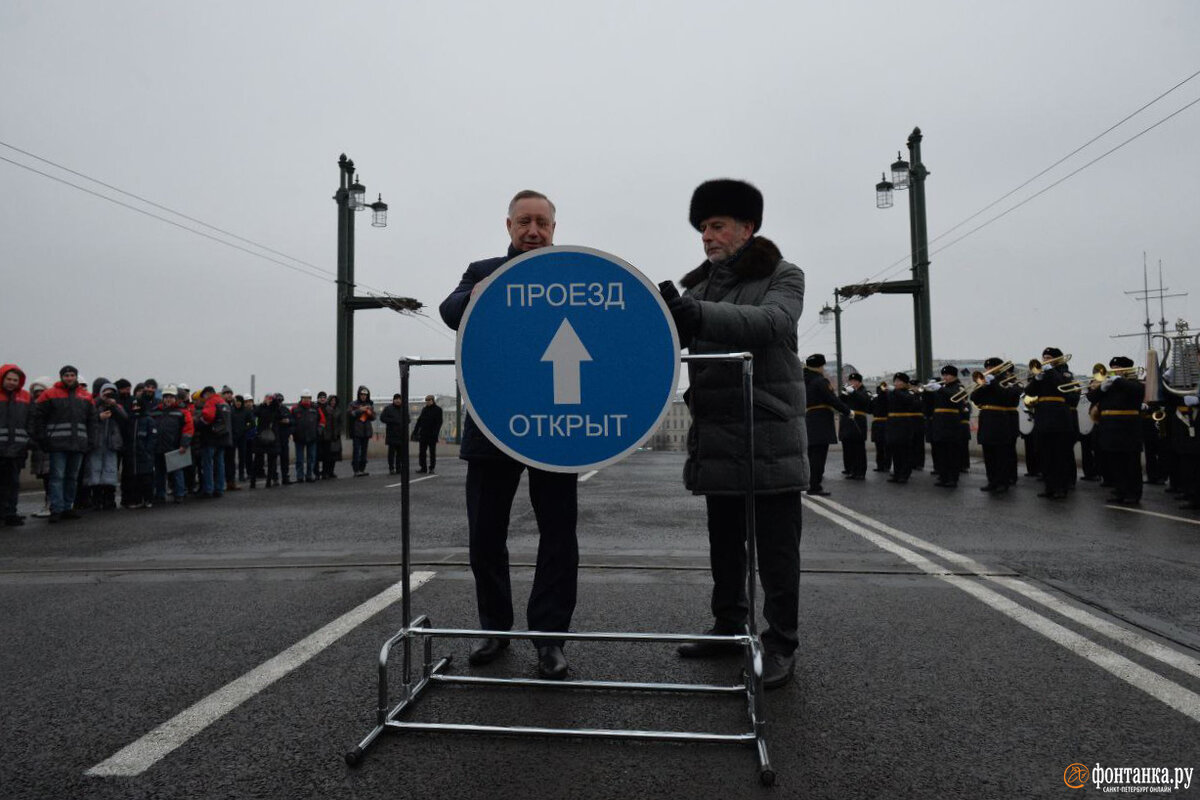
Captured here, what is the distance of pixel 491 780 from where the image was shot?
223cm

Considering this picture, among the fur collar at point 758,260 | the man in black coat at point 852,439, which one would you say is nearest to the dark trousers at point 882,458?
the man in black coat at point 852,439

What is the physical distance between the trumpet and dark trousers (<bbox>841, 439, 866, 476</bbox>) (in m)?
3.43

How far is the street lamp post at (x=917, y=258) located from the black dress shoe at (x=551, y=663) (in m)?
19.9

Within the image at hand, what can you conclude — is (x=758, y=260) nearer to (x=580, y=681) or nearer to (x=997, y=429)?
(x=580, y=681)

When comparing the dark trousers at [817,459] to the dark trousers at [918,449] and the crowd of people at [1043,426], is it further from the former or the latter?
the dark trousers at [918,449]

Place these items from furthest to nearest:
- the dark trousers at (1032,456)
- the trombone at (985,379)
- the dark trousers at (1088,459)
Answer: the dark trousers at (1032,456)
the dark trousers at (1088,459)
the trombone at (985,379)

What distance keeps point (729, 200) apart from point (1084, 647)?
245 cm

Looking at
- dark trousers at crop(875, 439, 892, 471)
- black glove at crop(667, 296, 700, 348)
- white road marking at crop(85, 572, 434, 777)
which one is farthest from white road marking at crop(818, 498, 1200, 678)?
dark trousers at crop(875, 439, 892, 471)

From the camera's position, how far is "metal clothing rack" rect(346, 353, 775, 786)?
2.40m

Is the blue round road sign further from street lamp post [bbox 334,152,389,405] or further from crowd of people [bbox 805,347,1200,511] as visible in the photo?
street lamp post [bbox 334,152,389,405]

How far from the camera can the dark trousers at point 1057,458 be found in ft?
37.0

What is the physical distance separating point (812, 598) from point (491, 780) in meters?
2.73

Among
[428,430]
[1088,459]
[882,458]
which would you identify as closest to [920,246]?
[882,458]

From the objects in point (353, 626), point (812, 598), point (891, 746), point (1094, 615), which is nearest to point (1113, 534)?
point (1094, 615)
